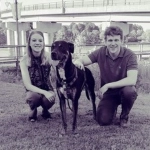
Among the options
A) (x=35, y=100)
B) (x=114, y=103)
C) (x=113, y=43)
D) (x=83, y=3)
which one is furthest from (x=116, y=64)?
(x=83, y=3)

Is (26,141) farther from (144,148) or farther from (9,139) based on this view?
(144,148)

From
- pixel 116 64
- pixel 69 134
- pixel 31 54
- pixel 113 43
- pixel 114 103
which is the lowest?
pixel 69 134

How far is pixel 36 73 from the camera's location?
174 inches

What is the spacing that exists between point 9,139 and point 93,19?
23.9 metres

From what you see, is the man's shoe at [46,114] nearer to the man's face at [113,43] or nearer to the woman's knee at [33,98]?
the woman's knee at [33,98]

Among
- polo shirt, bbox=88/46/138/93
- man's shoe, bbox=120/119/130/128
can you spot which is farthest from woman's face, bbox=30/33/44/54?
man's shoe, bbox=120/119/130/128

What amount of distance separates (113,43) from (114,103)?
95cm

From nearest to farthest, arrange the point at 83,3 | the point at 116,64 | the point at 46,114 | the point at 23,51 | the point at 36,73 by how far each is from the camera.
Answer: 1. the point at 116,64
2. the point at 36,73
3. the point at 46,114
4. the point at 23,51
5. the point at 83,3

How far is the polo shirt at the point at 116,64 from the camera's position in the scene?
409 centimetres

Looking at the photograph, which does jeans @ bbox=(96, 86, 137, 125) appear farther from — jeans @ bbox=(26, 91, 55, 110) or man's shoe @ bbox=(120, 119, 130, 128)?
jeans @ bbox=(26, 91, 55, 110)

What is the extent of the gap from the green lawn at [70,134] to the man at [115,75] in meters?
0.22

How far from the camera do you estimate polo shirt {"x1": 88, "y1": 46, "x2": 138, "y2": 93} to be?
4.09 m

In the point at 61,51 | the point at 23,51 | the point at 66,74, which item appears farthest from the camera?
the point at 23,51

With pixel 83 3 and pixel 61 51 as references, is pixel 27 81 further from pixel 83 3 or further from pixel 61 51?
pixel 83 3
